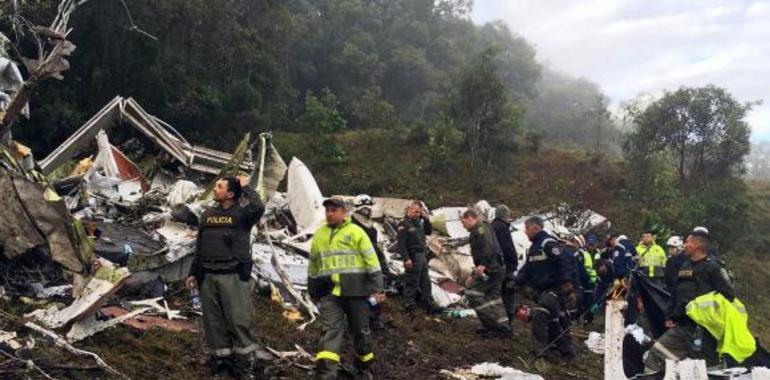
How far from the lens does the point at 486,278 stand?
23.1 feet

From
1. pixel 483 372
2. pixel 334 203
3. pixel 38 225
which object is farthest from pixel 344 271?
pixel 38 225

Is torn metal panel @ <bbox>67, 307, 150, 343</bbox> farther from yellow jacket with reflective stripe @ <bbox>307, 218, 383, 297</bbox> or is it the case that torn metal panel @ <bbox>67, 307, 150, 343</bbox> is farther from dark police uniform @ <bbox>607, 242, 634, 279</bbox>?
dark police uniform @ <bbox>607, 242, 634, 279</bbox>

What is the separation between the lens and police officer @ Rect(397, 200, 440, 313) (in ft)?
26.3

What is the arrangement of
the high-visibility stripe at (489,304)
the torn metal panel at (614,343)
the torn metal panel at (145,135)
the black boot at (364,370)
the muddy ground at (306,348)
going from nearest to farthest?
1. the muddy ground at (306,348)
2. the black boot at (364,370)
3. the torn metal panel at (614,343)
4. the high-visibility stripe at (489,304)
5. the torn metal panel at (145,135)

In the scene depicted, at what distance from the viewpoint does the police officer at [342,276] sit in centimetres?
474

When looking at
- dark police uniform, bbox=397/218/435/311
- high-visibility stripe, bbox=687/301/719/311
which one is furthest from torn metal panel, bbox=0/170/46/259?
high-visibility stripe, bbox=687/301/719/311

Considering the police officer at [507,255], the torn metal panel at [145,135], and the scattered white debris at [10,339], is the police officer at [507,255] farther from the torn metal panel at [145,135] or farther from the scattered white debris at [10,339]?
the scattered white debris at [10,339]

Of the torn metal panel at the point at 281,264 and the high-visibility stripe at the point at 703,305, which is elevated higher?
the high-visibility stripe at the point at 703,305

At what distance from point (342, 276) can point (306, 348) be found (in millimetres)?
1470

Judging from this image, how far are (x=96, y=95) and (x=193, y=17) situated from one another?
4198mm

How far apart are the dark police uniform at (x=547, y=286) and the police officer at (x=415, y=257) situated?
70.1 inches

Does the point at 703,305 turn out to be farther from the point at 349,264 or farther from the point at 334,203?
the point at 334,203

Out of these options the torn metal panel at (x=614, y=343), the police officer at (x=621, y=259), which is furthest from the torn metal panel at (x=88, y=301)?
the police officer at (x=621, y=259)

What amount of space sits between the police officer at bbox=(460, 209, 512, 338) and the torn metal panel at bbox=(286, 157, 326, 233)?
3506mm
